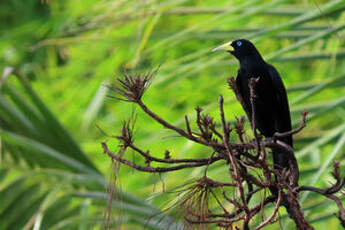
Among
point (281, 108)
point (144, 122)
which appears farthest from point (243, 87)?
point (144, 122)

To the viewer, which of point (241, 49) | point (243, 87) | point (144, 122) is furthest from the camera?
point (144, 122)

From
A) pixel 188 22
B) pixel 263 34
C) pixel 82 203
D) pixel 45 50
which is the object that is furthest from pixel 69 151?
pixel 45 50

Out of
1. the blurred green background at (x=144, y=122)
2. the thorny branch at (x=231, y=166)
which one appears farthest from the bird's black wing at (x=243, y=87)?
the thorny branch at (x=231, y=166)

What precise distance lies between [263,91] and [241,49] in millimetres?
287

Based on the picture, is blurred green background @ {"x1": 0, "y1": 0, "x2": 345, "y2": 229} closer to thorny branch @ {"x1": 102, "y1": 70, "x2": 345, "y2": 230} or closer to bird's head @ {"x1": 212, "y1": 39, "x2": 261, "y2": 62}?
bird's head @ {"x1": 212, "y1": 39, "x2": 261, "y2": 62}

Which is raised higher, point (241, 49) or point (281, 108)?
point (241, 49)

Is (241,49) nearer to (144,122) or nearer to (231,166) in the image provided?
(231,166)

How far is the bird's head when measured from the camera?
3552 mm

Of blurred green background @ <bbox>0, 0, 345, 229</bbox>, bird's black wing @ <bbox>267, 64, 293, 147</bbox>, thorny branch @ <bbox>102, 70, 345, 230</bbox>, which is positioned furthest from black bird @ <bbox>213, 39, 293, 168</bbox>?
thorny branch @ <bbox>102, 70, 345, 230</bbox>

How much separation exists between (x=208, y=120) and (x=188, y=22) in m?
6.88

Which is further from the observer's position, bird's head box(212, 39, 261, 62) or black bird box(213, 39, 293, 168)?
bird's head box(212, 39, 261, 62)

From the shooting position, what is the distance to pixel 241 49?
3.62m

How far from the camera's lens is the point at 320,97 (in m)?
6.46

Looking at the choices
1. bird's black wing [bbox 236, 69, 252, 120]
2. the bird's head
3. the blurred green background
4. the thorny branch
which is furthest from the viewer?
the blurred green background
